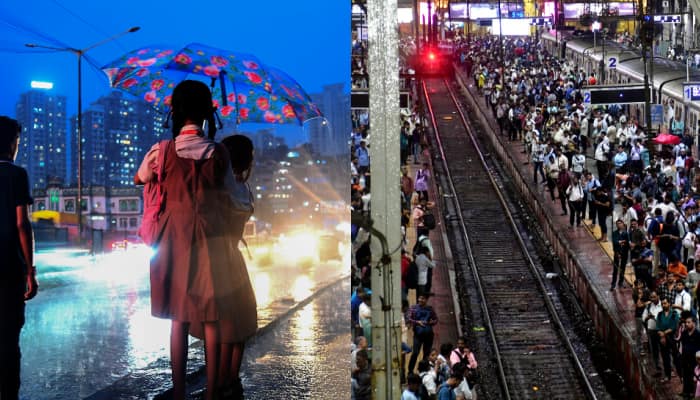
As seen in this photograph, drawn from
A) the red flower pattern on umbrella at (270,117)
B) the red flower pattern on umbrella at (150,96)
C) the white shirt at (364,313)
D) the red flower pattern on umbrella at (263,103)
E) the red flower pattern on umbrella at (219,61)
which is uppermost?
the red flower pattern on umbrella at (219,61)

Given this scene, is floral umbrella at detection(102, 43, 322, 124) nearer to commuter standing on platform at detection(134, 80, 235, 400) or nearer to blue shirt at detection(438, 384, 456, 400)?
commuter standing on platform at detection(134, 80, 235, 400)

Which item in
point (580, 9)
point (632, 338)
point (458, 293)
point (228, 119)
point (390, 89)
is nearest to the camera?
point (390, 89)

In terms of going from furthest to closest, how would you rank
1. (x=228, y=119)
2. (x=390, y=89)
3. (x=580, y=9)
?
(x=580, y=9)
(x=228, y=119)
(x=390, y=89)

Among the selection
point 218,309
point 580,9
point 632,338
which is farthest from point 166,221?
point 580,9

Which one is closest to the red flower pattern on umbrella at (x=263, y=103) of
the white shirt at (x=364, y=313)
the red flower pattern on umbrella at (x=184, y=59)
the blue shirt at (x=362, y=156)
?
the red flower pattern on umbrella at (x=184, y=59)

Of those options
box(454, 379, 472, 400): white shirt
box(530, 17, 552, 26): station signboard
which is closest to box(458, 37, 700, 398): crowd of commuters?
box(454, 379, 472, 400): white shirt

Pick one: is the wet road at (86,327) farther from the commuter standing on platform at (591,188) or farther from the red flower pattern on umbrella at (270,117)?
the commuter standing on platform at (591,188)

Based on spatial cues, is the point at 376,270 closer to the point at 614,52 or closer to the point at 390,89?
the point at 390,89
